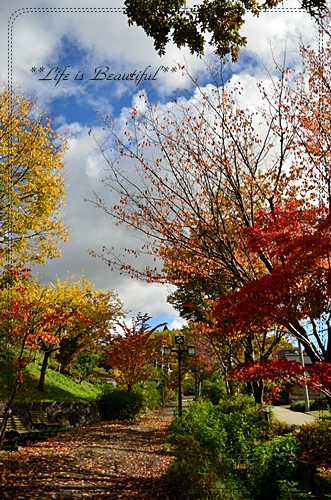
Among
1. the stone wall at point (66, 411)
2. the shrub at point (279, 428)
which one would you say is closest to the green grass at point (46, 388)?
the stone wall at point (66, 411)

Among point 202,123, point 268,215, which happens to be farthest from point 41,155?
point 268,215

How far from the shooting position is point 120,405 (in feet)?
59.5

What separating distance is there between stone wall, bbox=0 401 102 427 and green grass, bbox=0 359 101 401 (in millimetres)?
873

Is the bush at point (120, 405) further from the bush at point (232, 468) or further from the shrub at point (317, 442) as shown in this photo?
the shrub at point (317, 442)

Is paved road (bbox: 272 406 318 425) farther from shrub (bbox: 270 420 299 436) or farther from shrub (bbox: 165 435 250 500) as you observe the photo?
shrub (bbox: 165 435 250 500)

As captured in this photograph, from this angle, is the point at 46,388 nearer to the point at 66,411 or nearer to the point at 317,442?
the point at 66,411

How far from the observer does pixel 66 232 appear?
12758 mm

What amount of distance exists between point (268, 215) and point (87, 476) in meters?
5.90

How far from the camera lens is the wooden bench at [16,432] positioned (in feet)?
31.9

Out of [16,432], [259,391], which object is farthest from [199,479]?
[259,391]

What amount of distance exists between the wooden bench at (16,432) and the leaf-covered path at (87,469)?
0.30 metres

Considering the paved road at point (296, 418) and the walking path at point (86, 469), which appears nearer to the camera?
the walking path at point (86, 469)

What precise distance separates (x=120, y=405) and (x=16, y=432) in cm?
892

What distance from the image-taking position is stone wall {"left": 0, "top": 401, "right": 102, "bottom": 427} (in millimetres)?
12644
